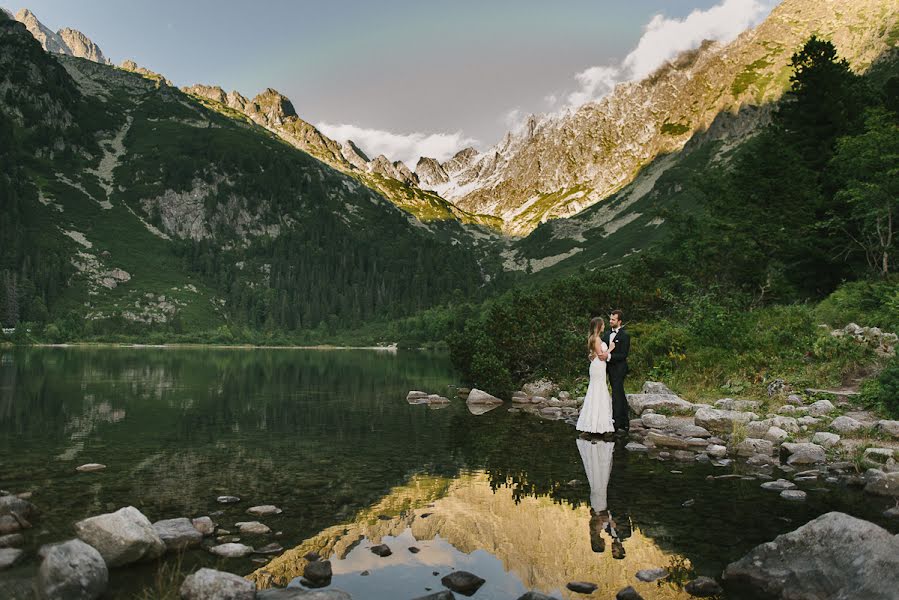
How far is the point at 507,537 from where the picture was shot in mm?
11172

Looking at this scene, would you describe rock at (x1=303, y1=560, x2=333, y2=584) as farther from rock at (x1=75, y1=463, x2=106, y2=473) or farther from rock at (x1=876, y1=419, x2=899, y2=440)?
rock at (x1=876, y1=419, x2=899, y2=440)

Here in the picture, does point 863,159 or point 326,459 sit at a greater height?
point 863,159

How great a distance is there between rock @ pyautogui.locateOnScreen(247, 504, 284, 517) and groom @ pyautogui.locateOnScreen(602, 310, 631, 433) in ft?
43.6

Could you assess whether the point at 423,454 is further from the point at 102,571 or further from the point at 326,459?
the point at 102,571

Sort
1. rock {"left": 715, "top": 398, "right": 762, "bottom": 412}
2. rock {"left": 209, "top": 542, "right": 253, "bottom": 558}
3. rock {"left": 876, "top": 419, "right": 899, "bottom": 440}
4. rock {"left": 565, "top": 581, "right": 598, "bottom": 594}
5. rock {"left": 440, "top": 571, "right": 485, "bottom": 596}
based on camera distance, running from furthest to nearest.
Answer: rock {"left": 715, "top": 398, "right": 762, "bottom": 412} → rock {"left": 876, "top": 419, "right": 899, "bottom": 440} → rock {"left": 209, "top": 542, "right": 253, "bottom": 558} → rock {"left": 440, "top": 571, "right": 485, "bottom": 596} → rock {"left": 565, "top": 581, "right": 598, "bottom": 594}

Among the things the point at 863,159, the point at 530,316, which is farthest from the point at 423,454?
the point at 863,159

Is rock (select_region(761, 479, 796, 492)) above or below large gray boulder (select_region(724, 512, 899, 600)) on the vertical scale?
below

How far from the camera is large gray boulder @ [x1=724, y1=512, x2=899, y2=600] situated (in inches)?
291

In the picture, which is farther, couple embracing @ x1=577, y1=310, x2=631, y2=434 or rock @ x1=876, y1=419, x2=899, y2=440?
couple embracing @ x1=577, y1=310, x2=631, y2=434

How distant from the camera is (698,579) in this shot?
332 inches

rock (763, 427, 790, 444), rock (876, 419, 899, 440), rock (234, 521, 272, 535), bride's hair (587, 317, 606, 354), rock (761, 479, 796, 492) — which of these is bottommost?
rock (234, 521, 272, 535)

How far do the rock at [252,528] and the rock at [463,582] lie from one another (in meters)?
4.21

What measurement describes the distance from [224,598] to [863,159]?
4214cm

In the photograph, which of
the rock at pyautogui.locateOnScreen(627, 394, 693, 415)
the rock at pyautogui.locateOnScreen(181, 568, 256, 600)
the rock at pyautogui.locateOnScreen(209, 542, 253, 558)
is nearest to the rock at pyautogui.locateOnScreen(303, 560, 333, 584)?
the rock at pyautogui.locateOnScreen(181, 568, 256, 600)
